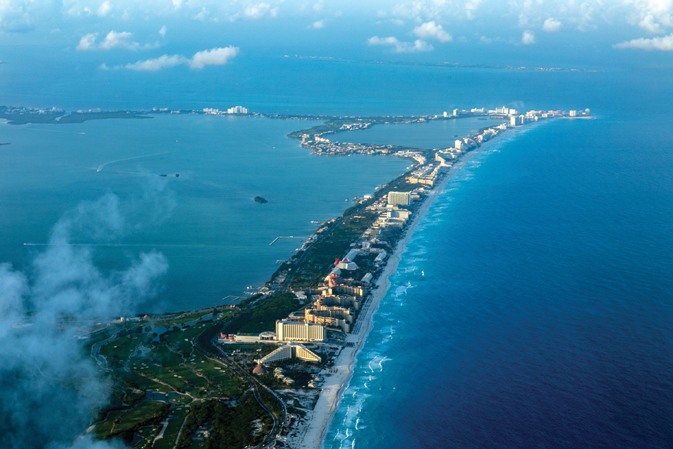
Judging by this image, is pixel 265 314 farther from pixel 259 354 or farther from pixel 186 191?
pixel 186 191

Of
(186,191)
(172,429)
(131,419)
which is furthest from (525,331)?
(186,191)

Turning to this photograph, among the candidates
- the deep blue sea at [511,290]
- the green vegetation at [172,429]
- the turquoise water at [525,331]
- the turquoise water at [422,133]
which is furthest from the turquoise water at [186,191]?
the green vegetation at [172,429]

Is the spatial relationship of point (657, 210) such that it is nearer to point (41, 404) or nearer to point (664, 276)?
point (664, 276)

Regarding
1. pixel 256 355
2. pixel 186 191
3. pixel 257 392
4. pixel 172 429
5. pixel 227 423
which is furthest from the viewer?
pixel 186 191

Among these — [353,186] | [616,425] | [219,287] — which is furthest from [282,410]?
[353,186]

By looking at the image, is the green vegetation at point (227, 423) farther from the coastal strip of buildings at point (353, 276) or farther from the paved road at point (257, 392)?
the coastal strip of buildings at point (353, 276)
